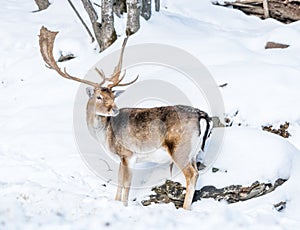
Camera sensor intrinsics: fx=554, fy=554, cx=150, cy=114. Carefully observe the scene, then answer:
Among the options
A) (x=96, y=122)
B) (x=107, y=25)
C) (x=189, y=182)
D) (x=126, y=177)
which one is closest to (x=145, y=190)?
(x=126, y=177)

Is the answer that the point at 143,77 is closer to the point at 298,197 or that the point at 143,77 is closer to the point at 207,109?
the point at 207,109

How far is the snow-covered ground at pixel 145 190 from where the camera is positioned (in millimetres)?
3959

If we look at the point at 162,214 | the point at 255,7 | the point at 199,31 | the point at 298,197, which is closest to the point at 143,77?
the point at 199,31

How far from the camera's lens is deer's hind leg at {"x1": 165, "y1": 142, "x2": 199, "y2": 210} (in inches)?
216

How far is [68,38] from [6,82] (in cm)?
157

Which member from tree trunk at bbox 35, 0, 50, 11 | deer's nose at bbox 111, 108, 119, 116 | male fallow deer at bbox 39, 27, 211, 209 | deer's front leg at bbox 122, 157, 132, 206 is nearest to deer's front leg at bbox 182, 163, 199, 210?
male fallow deer at bbox 39, 27, 211, 209

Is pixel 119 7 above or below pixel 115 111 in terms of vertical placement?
below

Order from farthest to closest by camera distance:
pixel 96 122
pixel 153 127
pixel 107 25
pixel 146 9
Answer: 1. pixel 146 9
2. pixel 107 25
3. pixel 96 122
4. pixel 153 127

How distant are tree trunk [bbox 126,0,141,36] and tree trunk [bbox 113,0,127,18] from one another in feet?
2.08

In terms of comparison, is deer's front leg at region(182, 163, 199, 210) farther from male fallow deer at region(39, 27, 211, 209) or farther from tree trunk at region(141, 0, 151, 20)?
tree trunk at region(141, 0, 151, 20)

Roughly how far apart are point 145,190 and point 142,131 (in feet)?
2.17

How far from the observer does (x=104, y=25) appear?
9477mm

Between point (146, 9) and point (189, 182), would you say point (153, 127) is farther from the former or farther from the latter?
point (146, 9)

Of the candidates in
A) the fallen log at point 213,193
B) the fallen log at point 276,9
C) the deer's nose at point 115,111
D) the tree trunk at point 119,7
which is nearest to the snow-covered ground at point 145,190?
the fallen log at point 213,193
